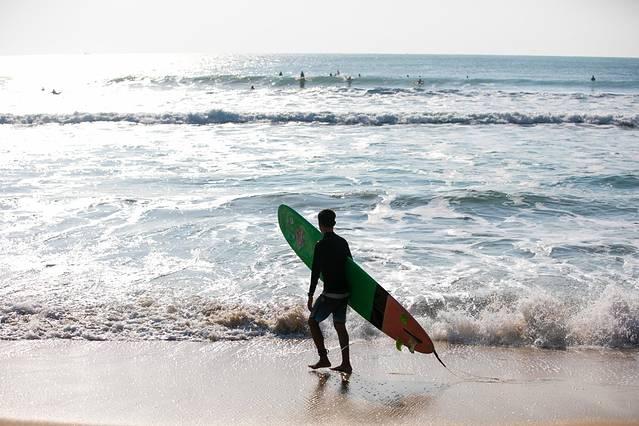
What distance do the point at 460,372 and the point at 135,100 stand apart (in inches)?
1664

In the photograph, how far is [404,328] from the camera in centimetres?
616

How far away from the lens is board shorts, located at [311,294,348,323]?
5.96 metres

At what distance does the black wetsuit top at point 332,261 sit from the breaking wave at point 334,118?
23.8m

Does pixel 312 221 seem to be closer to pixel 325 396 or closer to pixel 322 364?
pixel 322 364

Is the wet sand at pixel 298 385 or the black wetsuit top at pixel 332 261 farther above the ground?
the black wetsuit top at pixel 332 261

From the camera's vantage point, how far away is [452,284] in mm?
8516

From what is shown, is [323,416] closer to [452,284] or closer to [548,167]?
[452,284]

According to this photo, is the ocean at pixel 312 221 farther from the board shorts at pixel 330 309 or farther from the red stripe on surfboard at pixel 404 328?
the board shorts at pixel 330 309

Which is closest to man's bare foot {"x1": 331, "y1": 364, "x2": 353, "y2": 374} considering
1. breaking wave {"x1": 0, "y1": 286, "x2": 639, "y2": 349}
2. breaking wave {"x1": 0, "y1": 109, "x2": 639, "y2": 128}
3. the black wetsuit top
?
the black wetsuit top

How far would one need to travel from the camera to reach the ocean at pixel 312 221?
728 centimetres

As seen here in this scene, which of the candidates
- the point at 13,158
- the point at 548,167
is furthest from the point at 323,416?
the point at 13,158

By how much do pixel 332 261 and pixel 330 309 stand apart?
46 cm

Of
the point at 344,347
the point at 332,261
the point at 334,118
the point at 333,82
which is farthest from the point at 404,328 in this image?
the point at 333,82

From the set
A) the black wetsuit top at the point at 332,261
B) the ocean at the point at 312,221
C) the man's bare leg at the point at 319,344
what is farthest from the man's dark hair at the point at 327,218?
the ocean at the point at 312,221
